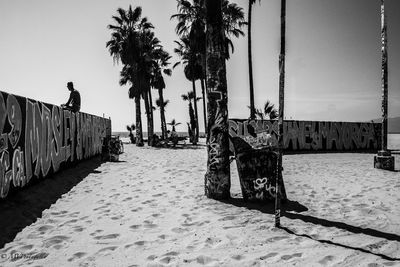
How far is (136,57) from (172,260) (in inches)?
950

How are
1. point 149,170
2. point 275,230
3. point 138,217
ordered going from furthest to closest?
1. point 149,170
2. point 138,217
3. point 275,230

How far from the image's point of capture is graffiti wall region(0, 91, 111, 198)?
5.56 meters

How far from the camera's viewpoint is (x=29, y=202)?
5688 mm

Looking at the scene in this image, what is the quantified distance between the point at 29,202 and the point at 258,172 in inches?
170

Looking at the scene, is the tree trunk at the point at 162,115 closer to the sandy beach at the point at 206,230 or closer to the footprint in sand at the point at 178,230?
the sandy beach at the point at 206,230

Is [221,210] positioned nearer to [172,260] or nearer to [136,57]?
[172,260]

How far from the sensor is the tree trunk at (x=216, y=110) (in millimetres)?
6254

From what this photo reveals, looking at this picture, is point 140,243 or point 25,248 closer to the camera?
point 25,248

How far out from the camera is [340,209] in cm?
546

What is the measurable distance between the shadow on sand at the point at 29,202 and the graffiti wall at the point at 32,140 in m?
0.19

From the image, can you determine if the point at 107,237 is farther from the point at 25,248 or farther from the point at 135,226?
the point at 25,248

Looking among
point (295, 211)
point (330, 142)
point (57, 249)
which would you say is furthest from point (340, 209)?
point (330, 142)

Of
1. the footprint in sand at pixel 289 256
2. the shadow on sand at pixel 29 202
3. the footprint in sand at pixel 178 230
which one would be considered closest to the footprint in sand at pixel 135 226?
the footprint in sand at pixel 178 230

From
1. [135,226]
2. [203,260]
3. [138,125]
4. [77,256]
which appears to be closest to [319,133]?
[138,125]
